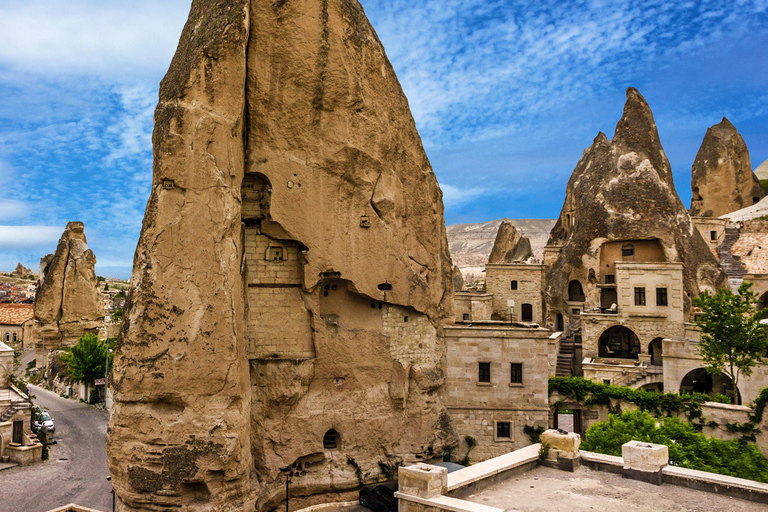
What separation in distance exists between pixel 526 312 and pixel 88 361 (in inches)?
1339

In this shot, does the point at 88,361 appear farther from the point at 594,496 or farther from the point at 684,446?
the point at 594,496

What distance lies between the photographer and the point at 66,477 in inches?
1030

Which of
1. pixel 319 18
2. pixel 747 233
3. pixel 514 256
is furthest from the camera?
pixel 514 256

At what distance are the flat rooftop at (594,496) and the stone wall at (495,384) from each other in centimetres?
1196

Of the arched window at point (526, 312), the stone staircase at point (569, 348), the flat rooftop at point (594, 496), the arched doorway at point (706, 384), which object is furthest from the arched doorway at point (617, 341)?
the flat rooftop at point (594, 496)

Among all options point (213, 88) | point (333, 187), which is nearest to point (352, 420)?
point (333, 187)

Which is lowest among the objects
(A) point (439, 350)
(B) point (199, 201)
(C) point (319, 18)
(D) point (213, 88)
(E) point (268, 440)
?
(E) point (268, 440)

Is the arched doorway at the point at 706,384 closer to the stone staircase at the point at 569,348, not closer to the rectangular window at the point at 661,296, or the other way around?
the rectangular window at the point at 661,296

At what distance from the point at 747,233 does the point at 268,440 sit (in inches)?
2041

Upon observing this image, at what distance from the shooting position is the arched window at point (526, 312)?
51.6 metres

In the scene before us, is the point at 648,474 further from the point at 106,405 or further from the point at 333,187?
the point at 106,405

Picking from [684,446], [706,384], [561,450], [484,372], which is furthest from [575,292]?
[561,450]

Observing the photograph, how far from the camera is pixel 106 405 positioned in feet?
136

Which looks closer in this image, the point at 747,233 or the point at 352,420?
the point at 352,420
